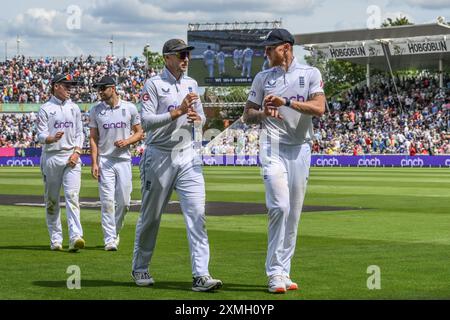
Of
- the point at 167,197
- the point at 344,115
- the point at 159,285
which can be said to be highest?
the point at 344,115

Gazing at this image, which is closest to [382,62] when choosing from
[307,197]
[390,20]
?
[390,20]

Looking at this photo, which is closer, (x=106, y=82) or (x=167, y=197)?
(x=167, y=197)

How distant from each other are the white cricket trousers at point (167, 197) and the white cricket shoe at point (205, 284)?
7 cm

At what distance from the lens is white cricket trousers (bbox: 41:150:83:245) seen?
14680 mm

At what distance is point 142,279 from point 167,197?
930 millimetres

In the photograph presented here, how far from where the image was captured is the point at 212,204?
25141 mm

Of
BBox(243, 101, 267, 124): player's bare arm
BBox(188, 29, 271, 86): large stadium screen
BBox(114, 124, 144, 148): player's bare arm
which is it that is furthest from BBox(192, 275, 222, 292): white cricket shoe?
BBox(188, 29, 271, 86): large stadium screen

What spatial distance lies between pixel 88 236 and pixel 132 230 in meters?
1.40

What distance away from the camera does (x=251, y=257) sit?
13.4 metres

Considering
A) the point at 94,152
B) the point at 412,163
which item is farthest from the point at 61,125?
the point at 412,163

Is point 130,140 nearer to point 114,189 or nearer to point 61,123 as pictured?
point 114,189

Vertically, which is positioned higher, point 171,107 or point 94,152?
point 171,107

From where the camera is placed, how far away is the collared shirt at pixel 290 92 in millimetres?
10211

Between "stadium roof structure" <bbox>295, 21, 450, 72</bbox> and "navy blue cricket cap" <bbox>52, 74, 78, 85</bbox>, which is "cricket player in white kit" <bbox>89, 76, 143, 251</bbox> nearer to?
"navy blue cricket cap" <bbox>52, 74, 78, 85</bbox>
